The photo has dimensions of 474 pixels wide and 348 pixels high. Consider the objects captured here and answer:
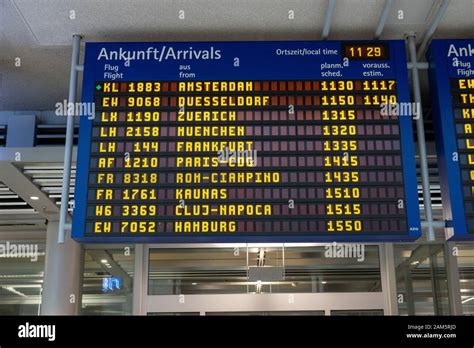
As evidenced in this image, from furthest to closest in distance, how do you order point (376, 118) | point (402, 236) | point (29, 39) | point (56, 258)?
point (56, 258), point (29, 39), point (376, 118), point (402, 236)

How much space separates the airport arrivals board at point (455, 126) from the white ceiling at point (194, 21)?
0.45 meters

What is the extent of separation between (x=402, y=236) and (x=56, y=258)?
685cm

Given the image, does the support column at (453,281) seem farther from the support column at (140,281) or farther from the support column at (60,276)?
the support column at (60,276)

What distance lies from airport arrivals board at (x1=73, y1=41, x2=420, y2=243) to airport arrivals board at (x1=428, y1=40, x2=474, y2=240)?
34cm

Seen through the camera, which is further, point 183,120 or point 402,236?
point 183,120

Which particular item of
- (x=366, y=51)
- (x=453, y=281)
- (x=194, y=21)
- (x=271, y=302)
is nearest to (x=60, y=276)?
(x=271, y=302)

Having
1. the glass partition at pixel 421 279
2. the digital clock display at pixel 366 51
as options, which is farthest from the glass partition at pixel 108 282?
the digital clock display at pixel 366 51

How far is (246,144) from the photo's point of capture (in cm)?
726

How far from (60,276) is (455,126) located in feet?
23.8

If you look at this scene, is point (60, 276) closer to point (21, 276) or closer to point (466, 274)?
point (21, 276)

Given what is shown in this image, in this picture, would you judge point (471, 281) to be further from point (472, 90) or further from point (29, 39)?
point (29, 39)

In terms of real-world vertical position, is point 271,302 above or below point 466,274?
below
